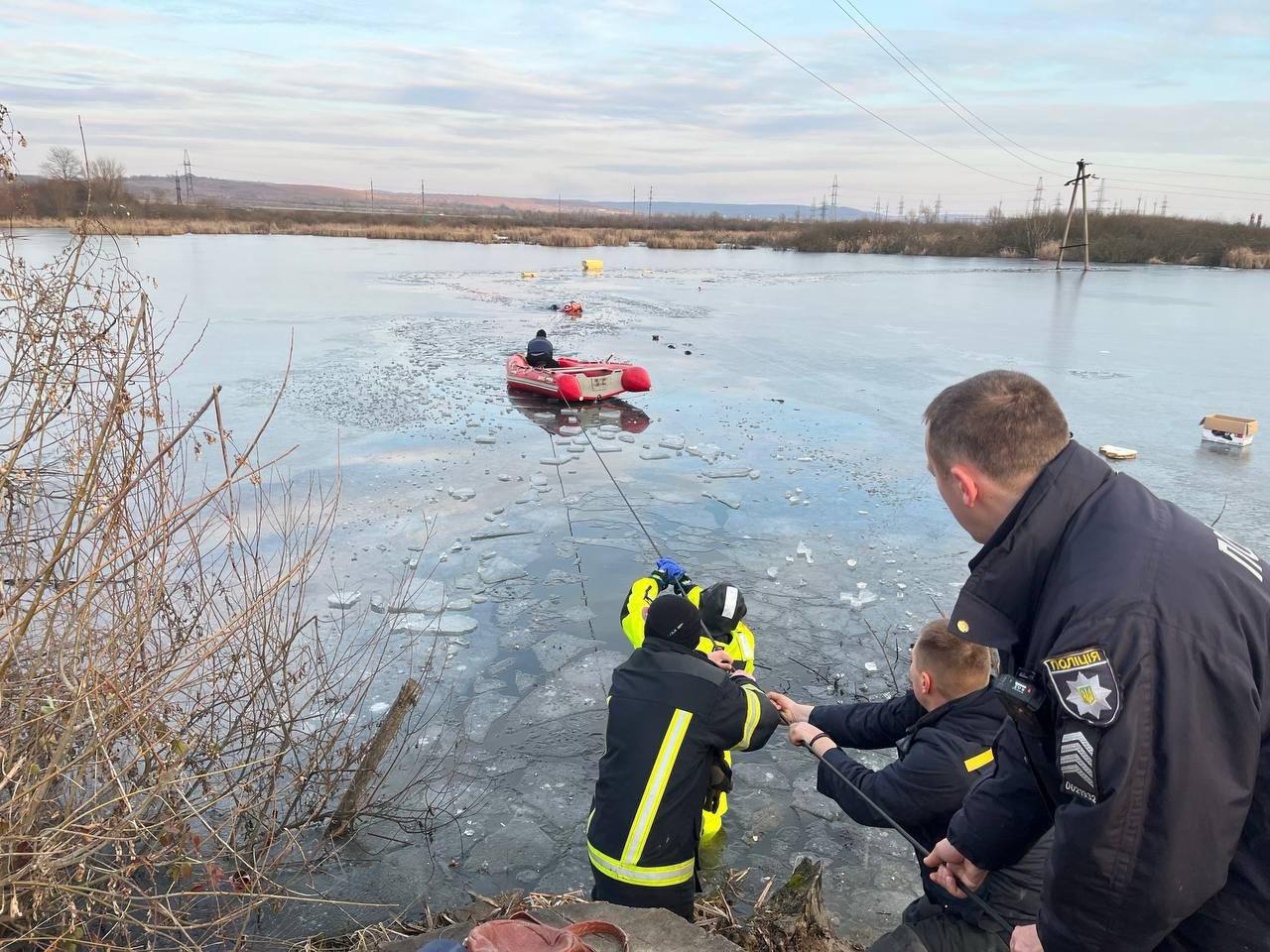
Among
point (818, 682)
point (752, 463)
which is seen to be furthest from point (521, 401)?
point (818, 682)

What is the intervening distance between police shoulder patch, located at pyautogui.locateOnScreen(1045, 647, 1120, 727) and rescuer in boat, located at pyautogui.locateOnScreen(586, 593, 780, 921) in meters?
1.47

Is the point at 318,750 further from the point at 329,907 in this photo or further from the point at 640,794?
the point at 640,794

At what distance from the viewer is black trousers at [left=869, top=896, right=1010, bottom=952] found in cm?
236

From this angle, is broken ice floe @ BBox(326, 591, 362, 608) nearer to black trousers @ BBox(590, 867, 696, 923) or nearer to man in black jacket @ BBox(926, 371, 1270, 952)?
black trousers @ BBox(590, 867, 696, 923)

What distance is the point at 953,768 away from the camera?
255 cm

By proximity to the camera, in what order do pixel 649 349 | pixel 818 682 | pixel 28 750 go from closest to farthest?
1. pixel 28 750
2. pixel 818 682
3. pixel 649 349

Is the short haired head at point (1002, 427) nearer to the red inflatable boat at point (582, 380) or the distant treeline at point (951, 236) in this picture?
the red inflatable boat at point (582, 380)

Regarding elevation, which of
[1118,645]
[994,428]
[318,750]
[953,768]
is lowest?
[318,750]

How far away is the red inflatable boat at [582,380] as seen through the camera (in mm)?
11505

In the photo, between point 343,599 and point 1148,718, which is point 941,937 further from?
point 343,599

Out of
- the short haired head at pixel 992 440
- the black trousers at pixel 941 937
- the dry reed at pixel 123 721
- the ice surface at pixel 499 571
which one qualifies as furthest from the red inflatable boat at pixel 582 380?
the short haired head at pixel 992 440

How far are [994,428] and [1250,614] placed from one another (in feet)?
1.78

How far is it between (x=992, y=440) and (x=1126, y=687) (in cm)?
54

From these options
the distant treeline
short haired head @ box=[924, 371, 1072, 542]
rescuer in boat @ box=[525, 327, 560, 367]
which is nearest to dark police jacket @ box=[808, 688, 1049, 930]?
short haired head @ box=[924, 371, 1072, 542]
